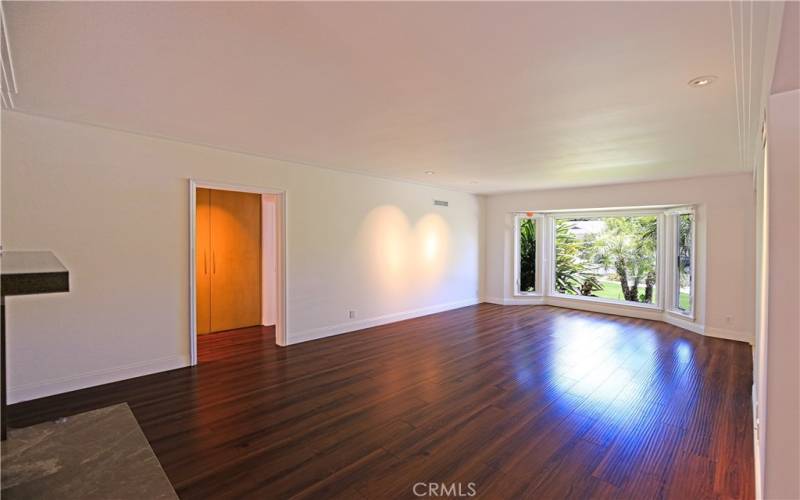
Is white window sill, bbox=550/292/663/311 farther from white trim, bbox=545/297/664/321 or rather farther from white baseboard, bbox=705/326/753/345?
white baseboard, bbox=705/326/753/345

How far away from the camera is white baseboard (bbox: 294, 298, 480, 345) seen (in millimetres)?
5078

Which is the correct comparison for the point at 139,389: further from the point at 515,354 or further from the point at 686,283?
the point at 686,283

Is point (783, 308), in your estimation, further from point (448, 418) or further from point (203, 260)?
point (203, 260)

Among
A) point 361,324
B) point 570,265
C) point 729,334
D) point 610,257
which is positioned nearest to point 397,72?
point 361,324

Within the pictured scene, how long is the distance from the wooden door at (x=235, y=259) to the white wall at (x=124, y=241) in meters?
1.54

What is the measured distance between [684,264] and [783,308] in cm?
559

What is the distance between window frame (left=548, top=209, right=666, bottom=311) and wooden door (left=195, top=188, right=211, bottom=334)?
21.5ft

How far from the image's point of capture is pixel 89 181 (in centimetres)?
345

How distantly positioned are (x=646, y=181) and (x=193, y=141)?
21.7 ft

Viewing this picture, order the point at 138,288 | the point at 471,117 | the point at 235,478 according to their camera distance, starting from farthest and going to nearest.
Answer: the point at 138,288
the point at 471,117
the point at 235,478

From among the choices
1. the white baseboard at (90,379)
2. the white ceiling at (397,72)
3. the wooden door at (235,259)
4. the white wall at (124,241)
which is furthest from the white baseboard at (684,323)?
the white baseboard at (90,379)

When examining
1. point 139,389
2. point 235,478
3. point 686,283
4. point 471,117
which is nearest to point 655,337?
point 686,283

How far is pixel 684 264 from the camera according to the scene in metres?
6.12

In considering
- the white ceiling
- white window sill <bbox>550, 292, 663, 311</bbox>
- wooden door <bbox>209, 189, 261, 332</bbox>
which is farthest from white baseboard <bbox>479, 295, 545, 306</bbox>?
wooden door <bbox>209, 189, 261, 332</bbox>
